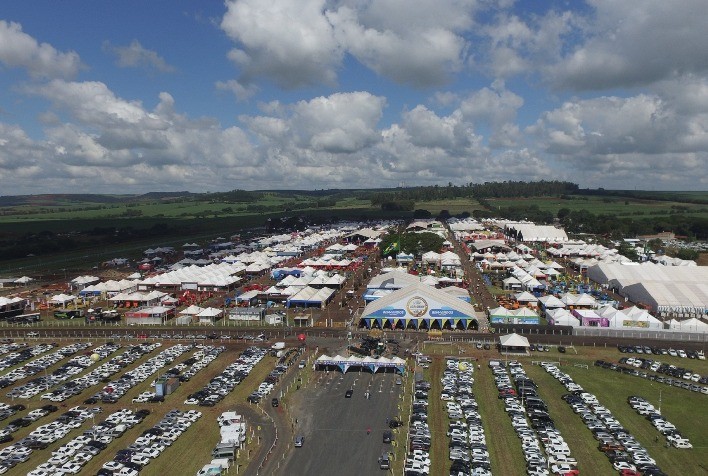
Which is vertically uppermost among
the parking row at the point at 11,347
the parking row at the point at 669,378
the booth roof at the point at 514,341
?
the booth roof at the point at 514,341

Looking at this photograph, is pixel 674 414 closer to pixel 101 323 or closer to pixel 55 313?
pixel 101 323

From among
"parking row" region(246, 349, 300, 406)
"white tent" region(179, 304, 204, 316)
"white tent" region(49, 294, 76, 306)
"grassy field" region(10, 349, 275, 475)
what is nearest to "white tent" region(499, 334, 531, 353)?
"parking row" region(246, 349, 300, 406)

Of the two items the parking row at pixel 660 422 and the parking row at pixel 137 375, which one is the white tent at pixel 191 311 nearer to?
the parking row at pixel 137 375

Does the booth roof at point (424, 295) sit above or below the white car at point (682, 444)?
above

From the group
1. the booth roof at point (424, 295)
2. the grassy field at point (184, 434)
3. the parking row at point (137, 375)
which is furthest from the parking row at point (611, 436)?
the parking row at point (137, 375)

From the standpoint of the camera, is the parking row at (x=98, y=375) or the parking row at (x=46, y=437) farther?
the parking row at (x=98, y=375)

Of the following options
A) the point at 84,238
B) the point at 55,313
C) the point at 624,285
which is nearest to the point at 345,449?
the point at 55,313
